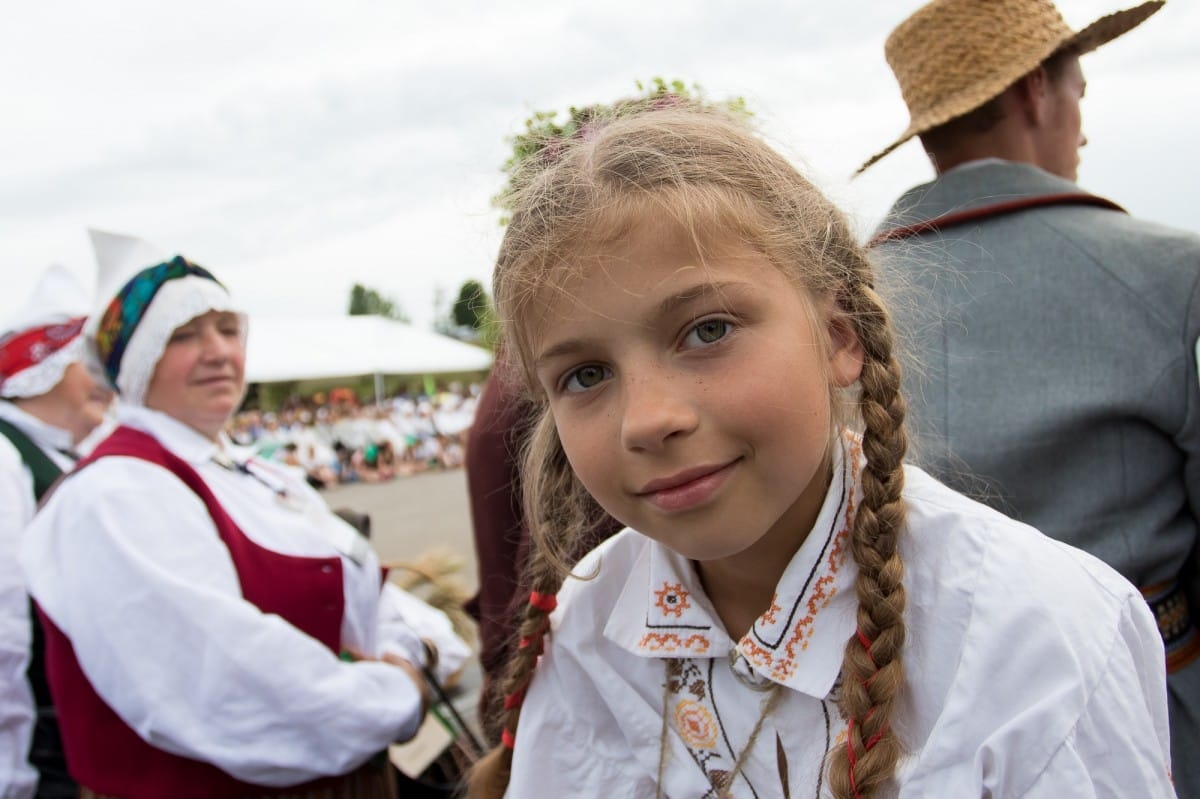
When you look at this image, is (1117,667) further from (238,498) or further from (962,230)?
(238,498)

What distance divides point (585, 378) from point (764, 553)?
0.35 meters

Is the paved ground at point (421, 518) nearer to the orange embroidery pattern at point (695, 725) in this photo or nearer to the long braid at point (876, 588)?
the orange embroidery pattern at point (695, 725)

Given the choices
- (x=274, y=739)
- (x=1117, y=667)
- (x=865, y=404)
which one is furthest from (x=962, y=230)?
(x=274, y=739)

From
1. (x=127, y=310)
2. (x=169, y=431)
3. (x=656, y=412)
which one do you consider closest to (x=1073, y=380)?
(x=656, y=412)

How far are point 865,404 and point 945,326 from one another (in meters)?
0.63

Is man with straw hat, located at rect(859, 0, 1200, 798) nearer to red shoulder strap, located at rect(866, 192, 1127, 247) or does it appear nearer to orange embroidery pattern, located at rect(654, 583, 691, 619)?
red shoulder strap, located at rect(866, 192, 1127, 247)

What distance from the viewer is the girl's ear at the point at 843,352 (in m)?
1.13

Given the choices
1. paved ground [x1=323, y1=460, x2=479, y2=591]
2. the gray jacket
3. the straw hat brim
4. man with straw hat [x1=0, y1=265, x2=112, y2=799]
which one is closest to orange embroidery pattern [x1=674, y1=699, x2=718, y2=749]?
the gray jacket

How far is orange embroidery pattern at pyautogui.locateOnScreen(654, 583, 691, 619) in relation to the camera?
4.06 ft

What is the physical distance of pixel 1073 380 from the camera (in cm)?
148

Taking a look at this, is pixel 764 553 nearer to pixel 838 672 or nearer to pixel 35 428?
pixel 838 672

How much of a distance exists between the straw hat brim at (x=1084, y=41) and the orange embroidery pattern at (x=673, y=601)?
959mm

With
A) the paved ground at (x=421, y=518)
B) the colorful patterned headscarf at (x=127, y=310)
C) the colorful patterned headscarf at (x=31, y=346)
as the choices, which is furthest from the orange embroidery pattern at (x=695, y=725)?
the colorful patterned headscarf at (x=31, y=346)

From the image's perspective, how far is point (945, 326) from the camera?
5.31ft
